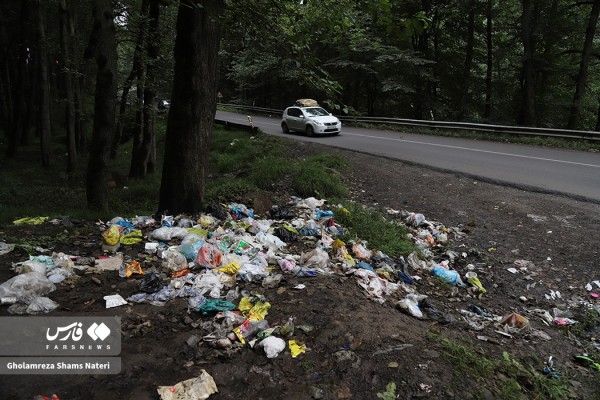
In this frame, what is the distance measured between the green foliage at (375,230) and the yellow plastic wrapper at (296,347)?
3097 mm

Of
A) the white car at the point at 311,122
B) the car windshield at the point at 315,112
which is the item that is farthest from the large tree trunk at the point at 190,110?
the car windshield at the point at 315,112

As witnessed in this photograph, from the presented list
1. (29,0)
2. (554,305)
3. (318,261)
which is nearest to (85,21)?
(29,0)

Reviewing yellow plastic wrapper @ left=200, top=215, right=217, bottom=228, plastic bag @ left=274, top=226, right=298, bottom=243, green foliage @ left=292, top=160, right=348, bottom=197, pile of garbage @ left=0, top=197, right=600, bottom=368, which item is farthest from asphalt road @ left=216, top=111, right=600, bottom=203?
yellow plastic wrapper @ left=200, top=215, right=217, bottom=228

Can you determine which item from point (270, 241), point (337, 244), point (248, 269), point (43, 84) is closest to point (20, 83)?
point (43, 84)

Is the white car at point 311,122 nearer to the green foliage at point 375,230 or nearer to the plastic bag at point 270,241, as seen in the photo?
the green foliage at point 375,230

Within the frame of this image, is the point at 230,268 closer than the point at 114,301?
No

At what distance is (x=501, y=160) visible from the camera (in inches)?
487

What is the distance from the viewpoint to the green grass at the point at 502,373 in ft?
10.1

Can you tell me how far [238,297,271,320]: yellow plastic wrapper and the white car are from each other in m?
16.5

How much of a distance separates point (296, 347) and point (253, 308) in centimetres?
70

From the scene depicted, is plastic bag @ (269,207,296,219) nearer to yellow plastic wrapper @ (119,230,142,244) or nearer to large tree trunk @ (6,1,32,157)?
yellow plastic wrapper @ (119,230,142,244)

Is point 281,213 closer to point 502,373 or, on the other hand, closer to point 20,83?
point 502,373

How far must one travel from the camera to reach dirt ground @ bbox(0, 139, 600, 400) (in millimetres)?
2883

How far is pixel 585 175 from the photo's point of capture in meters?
10.1
